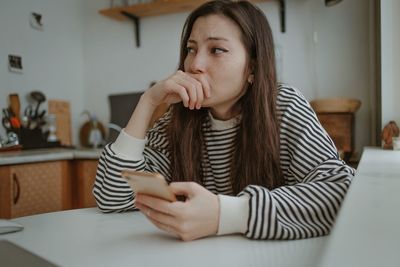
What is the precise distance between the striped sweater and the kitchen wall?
131 centimetres

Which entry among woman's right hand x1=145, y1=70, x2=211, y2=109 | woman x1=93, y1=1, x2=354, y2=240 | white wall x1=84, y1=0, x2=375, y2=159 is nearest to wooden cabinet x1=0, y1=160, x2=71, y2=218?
white wall x1=84, y1=0, x2=375, y2=159

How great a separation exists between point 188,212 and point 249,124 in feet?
1.37

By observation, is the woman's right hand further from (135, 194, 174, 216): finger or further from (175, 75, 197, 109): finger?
(135, 194, 174, 216): finger

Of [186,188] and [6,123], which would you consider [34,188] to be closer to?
[6,123]

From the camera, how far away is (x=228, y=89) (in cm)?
89

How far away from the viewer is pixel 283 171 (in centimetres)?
89

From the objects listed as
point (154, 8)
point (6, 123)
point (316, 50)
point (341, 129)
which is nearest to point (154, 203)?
point (341, 129)

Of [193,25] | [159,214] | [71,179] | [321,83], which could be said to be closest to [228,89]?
[193,25]

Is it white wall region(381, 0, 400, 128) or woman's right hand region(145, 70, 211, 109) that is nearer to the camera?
woman's right hand region(145, 70, 211, 109)

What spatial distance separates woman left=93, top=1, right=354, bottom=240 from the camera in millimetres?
820

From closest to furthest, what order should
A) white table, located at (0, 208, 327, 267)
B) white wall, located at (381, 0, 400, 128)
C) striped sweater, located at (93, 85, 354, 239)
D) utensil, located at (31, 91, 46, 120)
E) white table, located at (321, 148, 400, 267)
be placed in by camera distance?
white table, located at (321, 148, 400, 267), white table, located at (0, 208, 327, 267), striped sweater, located at (93, 85, 354, 239), white wall, located at (381, 0, 400, 128), utensil, located at (31, 91, 46, 120)

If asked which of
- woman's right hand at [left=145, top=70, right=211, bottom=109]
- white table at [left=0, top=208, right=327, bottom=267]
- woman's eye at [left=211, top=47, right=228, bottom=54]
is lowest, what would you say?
white table at [left=0, top=208, right=327, bottom=267]

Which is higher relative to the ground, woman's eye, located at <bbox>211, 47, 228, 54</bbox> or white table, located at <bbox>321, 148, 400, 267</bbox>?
woman's eye, located at <bbox>211, 47, 228, 54</bbox>

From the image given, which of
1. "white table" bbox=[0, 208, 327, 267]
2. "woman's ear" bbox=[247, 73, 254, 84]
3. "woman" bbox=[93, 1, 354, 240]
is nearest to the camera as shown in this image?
"white table" bbox=[0, 208, 327, 267]
